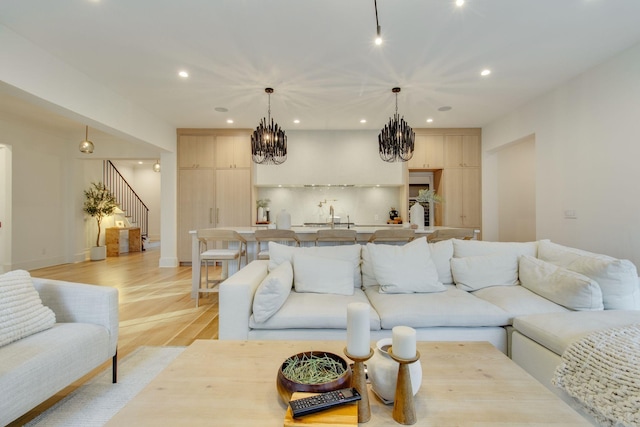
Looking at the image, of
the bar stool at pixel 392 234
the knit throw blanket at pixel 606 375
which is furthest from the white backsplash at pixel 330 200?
A: the knit throw blanket at pixel 606 375

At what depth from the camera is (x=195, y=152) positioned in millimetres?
6320

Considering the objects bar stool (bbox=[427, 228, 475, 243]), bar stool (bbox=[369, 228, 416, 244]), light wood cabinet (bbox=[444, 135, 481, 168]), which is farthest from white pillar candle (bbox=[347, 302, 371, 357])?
light wood cabinet (bbox=[444, 135, 481, 168])

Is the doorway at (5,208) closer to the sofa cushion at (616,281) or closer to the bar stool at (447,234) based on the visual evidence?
the bar stool at (447,234)

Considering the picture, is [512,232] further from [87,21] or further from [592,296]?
[87,21]

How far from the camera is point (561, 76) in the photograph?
394cm

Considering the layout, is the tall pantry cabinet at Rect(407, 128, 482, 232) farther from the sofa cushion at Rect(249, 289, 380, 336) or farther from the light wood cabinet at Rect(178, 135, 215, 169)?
the sofa cushion at Rect(249, 289, 380, 336)

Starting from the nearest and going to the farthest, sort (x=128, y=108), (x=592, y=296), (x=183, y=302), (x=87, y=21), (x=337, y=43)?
(x=592, y=296) → (x=87, y=21) → (x=337, y=43) → (x=183, y=302) → (x=128, y=108)

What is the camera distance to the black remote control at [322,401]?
93cm

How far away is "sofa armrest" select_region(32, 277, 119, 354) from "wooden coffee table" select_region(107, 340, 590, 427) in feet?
2.89

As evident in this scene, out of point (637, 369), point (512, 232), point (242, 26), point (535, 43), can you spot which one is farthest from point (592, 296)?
point (512, 232)

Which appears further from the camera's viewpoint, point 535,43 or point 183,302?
point 183,302

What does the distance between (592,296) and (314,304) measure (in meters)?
1.86

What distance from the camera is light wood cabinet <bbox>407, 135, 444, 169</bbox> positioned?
6238 millimetres

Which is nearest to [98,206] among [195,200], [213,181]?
[195,200]
